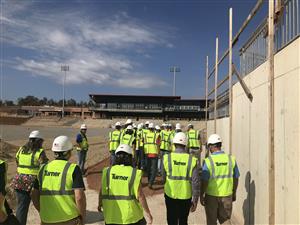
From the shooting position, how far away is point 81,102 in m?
126

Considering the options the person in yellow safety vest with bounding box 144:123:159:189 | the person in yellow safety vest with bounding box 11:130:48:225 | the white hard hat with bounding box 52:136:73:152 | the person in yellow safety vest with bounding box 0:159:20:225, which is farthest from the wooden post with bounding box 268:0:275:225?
the person in yellow safety vest with bounding box 144:123:159:189

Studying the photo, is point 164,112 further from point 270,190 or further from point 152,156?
point 270,190

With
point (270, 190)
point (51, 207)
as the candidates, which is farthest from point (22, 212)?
point (270, 190)

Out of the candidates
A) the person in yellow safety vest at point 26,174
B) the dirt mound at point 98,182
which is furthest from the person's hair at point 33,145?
the dirt mound at point 98,182

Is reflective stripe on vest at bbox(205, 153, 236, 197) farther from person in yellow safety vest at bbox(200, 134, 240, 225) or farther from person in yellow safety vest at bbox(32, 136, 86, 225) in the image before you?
person in yellow safety vest at bbox(32, 136, 86, 225)

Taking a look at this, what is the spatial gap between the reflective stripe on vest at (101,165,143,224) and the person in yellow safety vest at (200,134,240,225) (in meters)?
1.71

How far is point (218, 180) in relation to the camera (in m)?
5.21

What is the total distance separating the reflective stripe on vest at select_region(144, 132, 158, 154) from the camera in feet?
35.4

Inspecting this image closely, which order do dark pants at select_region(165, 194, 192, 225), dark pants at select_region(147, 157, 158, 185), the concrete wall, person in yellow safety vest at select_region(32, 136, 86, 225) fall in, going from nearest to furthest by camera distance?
1. person in yellow safety vest at select_region(32, 136, 86, 225)
2. the concrete wall
3. dark pants at select_region(165, 194, 192, 225)
4. dark pants at select_region(147, 157, 158, 185)

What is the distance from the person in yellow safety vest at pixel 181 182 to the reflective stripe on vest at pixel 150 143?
18.0 ft

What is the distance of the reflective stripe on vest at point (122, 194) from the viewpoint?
12.6 feet

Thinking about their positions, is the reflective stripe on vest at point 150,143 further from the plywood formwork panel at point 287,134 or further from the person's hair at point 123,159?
the person's hair at point 123,159

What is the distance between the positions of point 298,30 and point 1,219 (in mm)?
3990

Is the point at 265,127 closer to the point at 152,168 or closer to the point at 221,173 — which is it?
the point at 221,173
